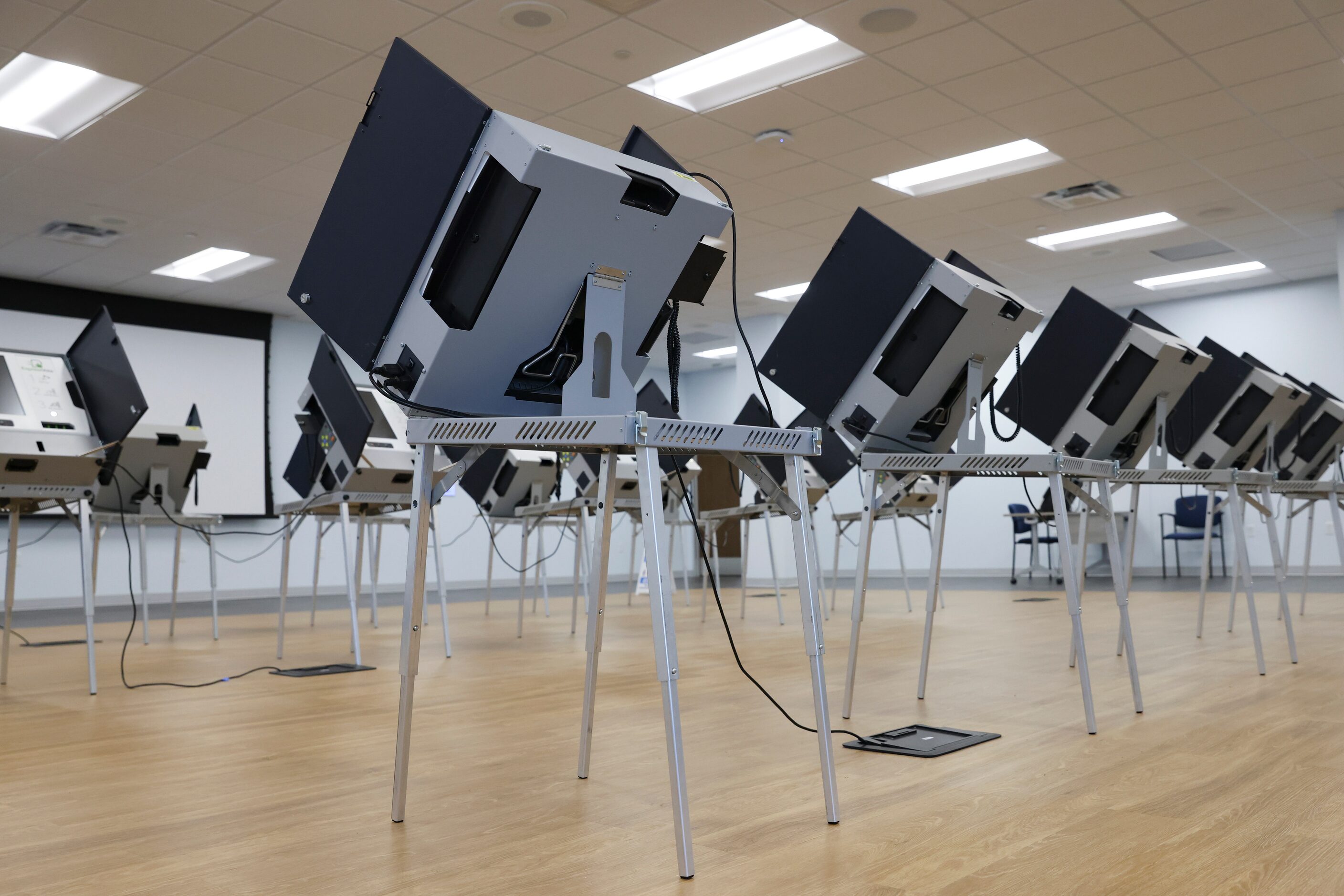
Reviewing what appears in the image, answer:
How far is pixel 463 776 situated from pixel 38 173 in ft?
19.0

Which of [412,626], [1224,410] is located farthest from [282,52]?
[1224,410]

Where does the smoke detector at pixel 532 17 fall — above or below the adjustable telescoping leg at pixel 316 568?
above

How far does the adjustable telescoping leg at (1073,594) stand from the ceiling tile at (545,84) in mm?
3462

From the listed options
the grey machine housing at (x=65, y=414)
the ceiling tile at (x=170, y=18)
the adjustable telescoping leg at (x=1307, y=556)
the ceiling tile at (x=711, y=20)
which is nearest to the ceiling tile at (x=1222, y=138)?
the adjustable telescoping leg at (x=1307, y=556)

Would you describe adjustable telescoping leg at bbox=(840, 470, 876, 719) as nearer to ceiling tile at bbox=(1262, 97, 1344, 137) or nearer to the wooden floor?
the wooden floor

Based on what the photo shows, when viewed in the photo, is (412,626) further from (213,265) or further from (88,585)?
(213,265)

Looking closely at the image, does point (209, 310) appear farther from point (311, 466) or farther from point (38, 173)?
point (311, 466)

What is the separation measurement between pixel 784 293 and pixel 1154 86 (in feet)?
15.9

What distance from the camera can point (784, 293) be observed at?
1001 cm

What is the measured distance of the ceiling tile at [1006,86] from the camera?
518 cm

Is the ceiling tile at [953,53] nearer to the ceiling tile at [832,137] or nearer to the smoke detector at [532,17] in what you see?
the ceiling tile at [832,137]

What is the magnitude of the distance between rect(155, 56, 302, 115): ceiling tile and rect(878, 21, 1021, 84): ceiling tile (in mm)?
A: 3038

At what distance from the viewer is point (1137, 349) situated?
3.36 m

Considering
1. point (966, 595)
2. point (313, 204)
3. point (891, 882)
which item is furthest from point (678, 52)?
point (966, 595)
